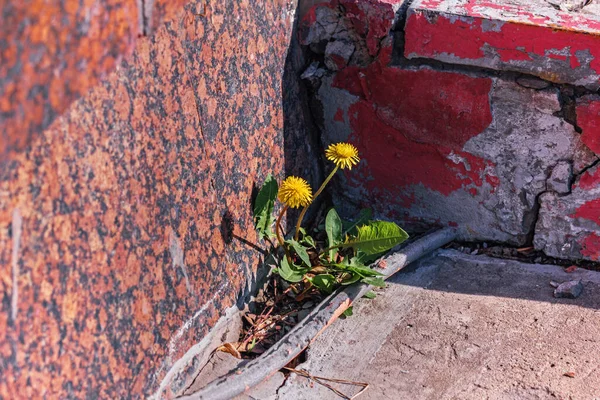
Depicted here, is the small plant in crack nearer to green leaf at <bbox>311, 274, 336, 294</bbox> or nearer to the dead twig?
green leaf at <bbox>311, 274, 336, 294</bbox>

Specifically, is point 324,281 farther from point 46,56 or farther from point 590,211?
point 46,56

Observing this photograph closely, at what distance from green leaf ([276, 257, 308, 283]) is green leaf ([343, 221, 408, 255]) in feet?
0.55

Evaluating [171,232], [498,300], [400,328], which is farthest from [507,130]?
[171,232]

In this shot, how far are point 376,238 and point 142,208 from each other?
A: 85cm

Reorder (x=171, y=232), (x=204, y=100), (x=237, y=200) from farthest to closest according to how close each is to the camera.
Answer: (x=237, y=200) → (x=204, y=100) → (x=171, y=232)

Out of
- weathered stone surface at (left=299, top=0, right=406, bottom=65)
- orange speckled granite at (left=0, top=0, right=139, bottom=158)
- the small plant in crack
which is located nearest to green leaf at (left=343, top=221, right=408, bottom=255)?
the small plant in crack

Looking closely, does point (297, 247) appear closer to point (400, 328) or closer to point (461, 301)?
point (400, 328)

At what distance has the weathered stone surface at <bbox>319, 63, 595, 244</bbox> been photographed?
2.39 meters

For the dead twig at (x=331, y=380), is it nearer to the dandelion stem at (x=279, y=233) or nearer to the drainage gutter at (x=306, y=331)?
the drainage gutter at (x=306, y=331)

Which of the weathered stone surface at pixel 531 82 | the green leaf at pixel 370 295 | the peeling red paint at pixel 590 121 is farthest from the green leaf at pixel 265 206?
the peeling red paint at pixel 590 121

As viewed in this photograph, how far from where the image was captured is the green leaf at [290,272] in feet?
7.56

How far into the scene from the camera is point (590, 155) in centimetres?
235

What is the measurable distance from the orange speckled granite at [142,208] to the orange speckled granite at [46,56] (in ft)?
0.62

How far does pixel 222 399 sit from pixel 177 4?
97 cm
